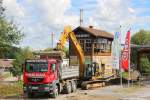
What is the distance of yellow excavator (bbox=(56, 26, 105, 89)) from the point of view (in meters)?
45.0

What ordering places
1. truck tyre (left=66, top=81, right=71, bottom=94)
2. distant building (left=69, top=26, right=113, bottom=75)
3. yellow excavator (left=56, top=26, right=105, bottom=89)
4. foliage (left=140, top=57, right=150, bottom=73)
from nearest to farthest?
truck tyre (left=66, top=81, right=71, bottom=94) < yellow excavator (left=56, top=26, right=105, bottom=89) < distant building (left=69, top=26, right=113, bottom=75) < foliage (left=140, top=57, right=150, bottom=73)

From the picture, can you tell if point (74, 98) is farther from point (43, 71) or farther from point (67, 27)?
point (67, 27)

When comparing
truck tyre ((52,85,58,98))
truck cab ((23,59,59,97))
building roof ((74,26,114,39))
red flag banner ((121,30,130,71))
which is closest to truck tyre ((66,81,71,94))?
truck tyre ((52,85,58,98))

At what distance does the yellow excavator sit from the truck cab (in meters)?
9.84

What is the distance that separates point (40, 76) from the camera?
33719 mm

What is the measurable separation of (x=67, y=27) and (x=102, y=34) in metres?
20.9

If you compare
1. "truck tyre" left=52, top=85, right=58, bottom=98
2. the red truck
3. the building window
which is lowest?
"truck tyre" left=52, top=85, right=58, bottom=98

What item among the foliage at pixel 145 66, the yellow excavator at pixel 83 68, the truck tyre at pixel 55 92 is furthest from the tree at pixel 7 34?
the foliage at pixel 145 66

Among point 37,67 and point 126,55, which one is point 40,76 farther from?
point 126,55

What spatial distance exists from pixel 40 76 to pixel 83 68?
12.7 meters

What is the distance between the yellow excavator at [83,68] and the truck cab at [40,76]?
984cm

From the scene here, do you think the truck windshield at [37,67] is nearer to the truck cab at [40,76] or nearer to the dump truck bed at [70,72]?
the truck cab at [40,76]

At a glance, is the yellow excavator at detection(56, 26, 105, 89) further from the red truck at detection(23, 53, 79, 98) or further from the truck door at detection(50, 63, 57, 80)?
the red truck at detection(23, 53, 79, 98)

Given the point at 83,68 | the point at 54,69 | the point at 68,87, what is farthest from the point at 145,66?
the point at 54,69
